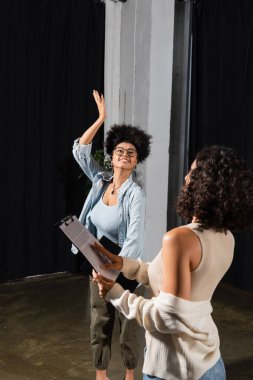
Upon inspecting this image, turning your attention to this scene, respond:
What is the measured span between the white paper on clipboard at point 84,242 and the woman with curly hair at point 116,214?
960mm

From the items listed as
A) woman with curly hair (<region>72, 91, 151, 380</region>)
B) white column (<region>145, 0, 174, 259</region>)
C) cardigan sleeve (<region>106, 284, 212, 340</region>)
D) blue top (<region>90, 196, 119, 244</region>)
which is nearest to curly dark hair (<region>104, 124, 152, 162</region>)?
woman with curly hair (<region>72, 91, 151, 380</region>)

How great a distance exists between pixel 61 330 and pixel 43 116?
2147 millimetres

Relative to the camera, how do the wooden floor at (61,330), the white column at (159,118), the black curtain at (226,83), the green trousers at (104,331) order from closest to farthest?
the green trousers at (104,331), the wooden floor at (61,330), the black curtain at (226,83), the white column at (159,118)

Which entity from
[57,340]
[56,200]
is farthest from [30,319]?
[56,200]

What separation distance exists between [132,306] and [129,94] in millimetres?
3967

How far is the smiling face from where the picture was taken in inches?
109

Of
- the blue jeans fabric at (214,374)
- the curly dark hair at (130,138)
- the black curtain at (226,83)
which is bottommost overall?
the blue jeans fabric at (214,374)

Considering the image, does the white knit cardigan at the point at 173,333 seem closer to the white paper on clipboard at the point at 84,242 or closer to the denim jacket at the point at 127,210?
the white paper on clipboard at the point at 84,242

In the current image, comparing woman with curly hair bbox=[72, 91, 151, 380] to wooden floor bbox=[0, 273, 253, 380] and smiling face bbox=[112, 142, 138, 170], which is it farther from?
wooden floor bbox=[0, 273, 253, 380]

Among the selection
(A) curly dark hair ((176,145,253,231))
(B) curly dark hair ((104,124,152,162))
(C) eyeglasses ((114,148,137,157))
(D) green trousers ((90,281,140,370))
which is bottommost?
(D) green trousers ((90,281,140,370))

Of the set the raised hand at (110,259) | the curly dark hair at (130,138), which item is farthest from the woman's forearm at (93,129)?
the raised hand at (110,259)

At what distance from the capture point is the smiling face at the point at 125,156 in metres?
2.77

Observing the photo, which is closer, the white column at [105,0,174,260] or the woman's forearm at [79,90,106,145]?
the woman's forearm at [79,90,106,145]

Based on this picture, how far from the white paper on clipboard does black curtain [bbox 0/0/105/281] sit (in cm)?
342
